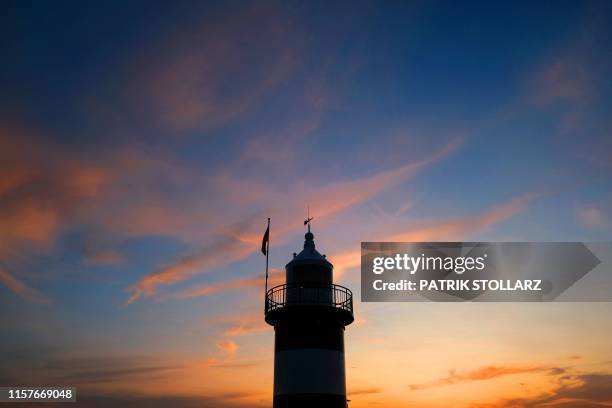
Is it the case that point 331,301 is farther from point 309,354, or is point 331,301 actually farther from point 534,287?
point 534,287

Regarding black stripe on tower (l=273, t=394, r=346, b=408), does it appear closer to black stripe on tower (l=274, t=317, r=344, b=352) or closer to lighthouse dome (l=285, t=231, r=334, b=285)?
black stripe on tower (l=274, t=317, r=344, b=352)

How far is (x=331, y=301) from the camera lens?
3161cm

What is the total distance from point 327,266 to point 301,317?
3.77 m

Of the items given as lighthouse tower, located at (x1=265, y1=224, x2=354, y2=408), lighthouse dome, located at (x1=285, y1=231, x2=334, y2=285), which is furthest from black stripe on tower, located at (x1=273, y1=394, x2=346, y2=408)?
lighthouse dome, located at (x1=285, y1=231, x2=334, y2=285)

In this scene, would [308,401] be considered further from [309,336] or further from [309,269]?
[309,269]

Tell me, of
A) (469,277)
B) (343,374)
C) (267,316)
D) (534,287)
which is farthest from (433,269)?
(267,316)

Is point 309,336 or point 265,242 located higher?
point 265,242

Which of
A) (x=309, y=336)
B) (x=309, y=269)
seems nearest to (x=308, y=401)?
(x=309, y=336)

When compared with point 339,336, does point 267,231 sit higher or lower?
higher

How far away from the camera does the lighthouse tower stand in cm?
2988

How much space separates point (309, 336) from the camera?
30734mm

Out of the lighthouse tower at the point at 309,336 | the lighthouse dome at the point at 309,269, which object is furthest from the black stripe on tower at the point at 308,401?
the lighthouse dome at the point at 309,269

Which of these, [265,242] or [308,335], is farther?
[265,242]

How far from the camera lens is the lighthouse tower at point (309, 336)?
29875 mm
